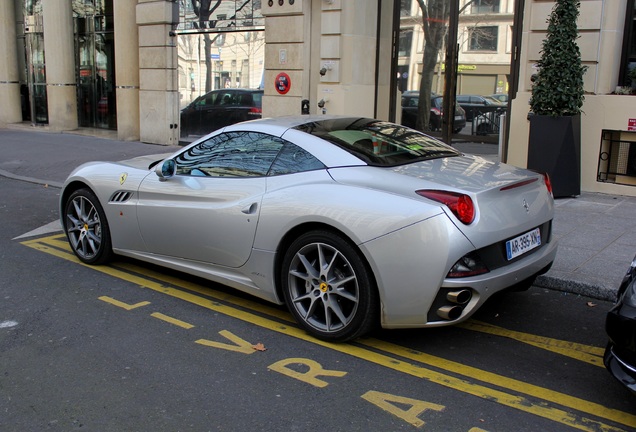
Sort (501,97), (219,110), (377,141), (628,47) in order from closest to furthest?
(377,141) < (628,47) < (501,97) < (219,110)

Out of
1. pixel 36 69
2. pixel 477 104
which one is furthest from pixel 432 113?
pixel 36 69

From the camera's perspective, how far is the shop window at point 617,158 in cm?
963

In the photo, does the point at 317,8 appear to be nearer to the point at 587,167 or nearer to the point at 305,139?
the point at 587,167

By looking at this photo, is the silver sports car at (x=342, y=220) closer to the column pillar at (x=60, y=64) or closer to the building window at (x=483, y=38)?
the building window at (x=483, y=38)

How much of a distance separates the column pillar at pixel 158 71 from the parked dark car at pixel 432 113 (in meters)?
5.83

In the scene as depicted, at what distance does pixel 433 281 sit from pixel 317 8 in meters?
10.0

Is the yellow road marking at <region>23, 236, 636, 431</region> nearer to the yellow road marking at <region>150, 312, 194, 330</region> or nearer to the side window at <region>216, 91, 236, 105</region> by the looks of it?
the yellow road marking at <region>150, 312, 194, 330</region>

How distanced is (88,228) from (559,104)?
6.51 metres

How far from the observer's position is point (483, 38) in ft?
39.6

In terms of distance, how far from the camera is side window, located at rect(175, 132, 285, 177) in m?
4.98

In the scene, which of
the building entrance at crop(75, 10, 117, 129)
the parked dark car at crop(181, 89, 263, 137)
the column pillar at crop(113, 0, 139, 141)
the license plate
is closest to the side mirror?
the license plate

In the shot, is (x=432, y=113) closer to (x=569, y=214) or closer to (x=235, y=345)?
(x=569, y=214)

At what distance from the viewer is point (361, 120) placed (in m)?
5.53

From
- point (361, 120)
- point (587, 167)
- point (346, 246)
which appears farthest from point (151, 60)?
point (346, 246)
